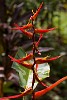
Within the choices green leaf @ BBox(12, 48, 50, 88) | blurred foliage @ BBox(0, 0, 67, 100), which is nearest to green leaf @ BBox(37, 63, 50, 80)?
green leaf @ BBox(12, 48, 50, 88)

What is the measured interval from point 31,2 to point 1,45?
520 mm

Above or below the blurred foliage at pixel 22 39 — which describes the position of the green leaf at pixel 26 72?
above

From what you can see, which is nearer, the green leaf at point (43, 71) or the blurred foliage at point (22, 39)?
the green leaf at point (43, 71)

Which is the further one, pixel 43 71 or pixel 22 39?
pixel 22 39

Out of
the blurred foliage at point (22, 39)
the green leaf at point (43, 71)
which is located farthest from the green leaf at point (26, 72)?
the blurred foliage at point (22, 39)

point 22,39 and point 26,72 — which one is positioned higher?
point 26,72

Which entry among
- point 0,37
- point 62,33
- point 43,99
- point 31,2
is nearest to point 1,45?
point 0,37

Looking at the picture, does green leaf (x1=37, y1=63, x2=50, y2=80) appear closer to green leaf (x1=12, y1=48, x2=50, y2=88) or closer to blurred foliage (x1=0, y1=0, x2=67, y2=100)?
green leaf (x1=12, y1=48, x2=50, y2=88)

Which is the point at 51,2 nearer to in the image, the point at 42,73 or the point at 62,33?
the point at 62,33

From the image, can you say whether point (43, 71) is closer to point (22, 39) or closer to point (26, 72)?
point (26, 72)

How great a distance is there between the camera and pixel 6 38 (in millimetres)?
2209

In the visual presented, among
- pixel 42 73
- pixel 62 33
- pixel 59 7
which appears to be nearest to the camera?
pixel 42 73

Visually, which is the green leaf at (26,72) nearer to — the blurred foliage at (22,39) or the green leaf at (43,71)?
the green leaf at (43,71)

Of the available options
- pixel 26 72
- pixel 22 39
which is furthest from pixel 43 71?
pixel 22 39
